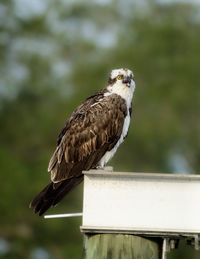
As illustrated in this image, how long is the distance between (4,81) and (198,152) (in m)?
7.22

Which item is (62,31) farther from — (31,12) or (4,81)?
(4,81)

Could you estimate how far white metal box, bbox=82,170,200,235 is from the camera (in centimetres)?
1195

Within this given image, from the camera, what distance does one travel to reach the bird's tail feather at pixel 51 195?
14.0 m

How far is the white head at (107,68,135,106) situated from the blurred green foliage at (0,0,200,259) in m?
20.7

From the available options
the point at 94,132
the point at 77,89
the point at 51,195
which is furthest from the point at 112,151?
the point at 77,89

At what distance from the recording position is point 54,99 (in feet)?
152

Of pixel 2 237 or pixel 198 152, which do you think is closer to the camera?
pixel 2 237

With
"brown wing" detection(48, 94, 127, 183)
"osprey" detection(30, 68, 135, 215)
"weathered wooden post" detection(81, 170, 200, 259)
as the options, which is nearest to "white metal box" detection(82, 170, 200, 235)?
"weathered wooden post" detection(81, 170, 200, 259)

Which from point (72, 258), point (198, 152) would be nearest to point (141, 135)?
point (198, 152)

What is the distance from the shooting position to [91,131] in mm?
15305

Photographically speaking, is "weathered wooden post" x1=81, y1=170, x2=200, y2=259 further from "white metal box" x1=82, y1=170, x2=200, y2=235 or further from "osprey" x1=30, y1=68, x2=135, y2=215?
"osprey" x1=30, y1=68, x2=135, y2=215

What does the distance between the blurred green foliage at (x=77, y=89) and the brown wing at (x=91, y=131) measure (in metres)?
21.1

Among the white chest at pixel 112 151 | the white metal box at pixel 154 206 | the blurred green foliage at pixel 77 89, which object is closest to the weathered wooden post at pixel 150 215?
the white metal box at pixel 154 206

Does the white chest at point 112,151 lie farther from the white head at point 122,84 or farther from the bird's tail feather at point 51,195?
the bird's tail feather at point 51,195
